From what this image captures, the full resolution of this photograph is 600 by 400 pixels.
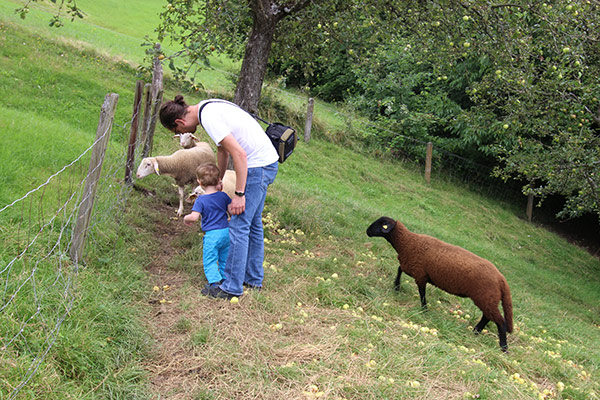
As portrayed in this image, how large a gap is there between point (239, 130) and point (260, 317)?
5.91ft

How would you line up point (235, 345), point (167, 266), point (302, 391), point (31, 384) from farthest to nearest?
1. point (167, 266)
2. point (235, 345)
3. point (302, 391)
4. point (31, 384)

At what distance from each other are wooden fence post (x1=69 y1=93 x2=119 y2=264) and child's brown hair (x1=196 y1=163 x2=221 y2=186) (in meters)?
1.08

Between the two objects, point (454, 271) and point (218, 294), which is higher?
point (454, 271)

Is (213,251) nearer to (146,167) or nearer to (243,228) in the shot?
(243,228)

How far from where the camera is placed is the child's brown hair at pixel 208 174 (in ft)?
17.3

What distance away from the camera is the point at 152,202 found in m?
7.20

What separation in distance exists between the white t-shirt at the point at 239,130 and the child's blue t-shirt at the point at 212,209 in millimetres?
772

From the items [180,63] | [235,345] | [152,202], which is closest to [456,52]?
[152,202]

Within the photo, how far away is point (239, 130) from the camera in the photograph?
A: 180 inches

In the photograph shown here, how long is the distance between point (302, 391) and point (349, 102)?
18.3m

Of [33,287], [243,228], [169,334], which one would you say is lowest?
[169,334]

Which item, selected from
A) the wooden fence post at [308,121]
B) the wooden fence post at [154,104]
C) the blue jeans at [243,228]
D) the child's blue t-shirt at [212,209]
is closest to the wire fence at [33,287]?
the child's blue t-shirt at [212,209]

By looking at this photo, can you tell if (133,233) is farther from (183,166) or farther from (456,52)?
(456,52)

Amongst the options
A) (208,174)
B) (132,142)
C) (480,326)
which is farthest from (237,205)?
(480,326)
